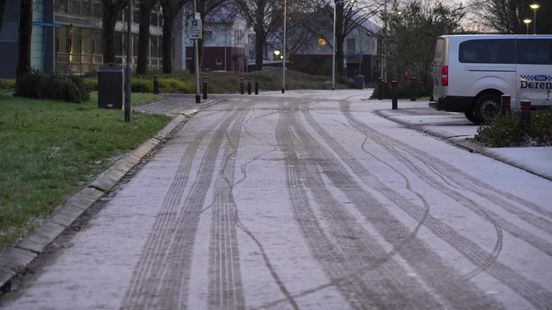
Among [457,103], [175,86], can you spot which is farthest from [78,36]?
[457,103]

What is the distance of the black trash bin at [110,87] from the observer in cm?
2352

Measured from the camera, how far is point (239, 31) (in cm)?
9056

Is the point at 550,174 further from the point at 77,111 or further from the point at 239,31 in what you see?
the point at 239,31

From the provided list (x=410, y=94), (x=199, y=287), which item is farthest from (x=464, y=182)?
(x=410, y=94)

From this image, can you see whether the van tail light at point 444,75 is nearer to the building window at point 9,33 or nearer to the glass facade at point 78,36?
the glass facade at point 78,36

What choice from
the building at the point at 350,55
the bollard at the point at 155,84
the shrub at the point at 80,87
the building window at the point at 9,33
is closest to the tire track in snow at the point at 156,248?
the shrub at the point at 80,87

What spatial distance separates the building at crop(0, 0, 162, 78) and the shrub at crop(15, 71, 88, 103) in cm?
1881

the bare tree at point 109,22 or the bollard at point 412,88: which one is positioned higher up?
the bare tree at point 109,22

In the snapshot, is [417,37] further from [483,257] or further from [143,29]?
[483,257]

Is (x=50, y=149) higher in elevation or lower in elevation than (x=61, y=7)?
lower

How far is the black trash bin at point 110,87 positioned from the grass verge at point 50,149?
42cm

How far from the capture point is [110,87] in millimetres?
23625

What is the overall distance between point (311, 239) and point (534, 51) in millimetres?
14762

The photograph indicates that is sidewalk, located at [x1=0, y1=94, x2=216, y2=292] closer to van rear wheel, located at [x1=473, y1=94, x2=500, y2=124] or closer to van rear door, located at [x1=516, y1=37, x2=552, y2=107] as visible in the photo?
van rear wheel, located at [x1=473, y1=94, x2=500, y2=124]
